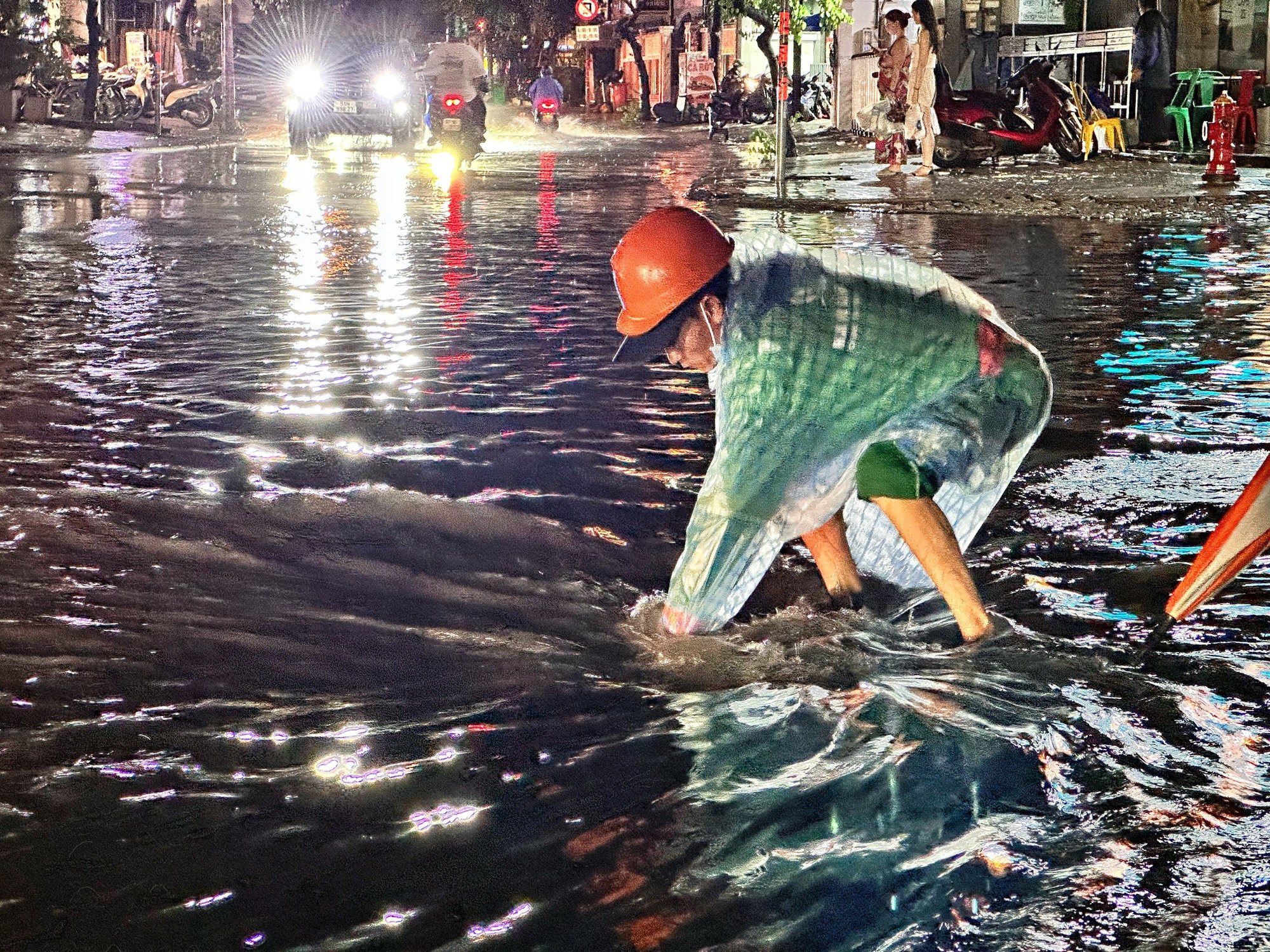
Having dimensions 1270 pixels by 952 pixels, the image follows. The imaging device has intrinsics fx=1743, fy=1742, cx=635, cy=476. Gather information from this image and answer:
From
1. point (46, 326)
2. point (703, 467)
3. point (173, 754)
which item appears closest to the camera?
point (173, 754)

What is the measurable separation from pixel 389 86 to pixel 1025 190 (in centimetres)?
1537

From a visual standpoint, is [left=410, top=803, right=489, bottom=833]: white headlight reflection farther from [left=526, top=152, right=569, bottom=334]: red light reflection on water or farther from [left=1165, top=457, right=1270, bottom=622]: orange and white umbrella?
[left=526, top=152, right=569, bottom=334]: red light reflection on water

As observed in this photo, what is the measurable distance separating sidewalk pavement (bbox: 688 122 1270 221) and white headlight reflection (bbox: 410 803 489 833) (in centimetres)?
1446

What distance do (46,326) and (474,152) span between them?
725 inches

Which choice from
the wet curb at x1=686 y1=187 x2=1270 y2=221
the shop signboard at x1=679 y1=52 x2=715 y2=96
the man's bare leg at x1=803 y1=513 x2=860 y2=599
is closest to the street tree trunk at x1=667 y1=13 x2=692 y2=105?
the shop signboard at x1=679 y1=52 x2=715 y2=96

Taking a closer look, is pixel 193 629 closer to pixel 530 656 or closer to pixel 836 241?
pixel 530 656

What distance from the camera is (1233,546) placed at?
3.62m

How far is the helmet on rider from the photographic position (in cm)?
383

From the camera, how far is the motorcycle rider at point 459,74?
2647 cm

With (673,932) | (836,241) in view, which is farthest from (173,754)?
(836,241)

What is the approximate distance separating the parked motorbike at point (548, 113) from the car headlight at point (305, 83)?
16.6 m

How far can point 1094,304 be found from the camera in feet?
35.5

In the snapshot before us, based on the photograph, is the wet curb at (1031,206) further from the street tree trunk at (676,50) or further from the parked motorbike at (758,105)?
the street tree trunk at (676,50)

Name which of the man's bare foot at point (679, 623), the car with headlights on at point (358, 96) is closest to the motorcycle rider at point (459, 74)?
the car with headlights on at point (358, 96)
